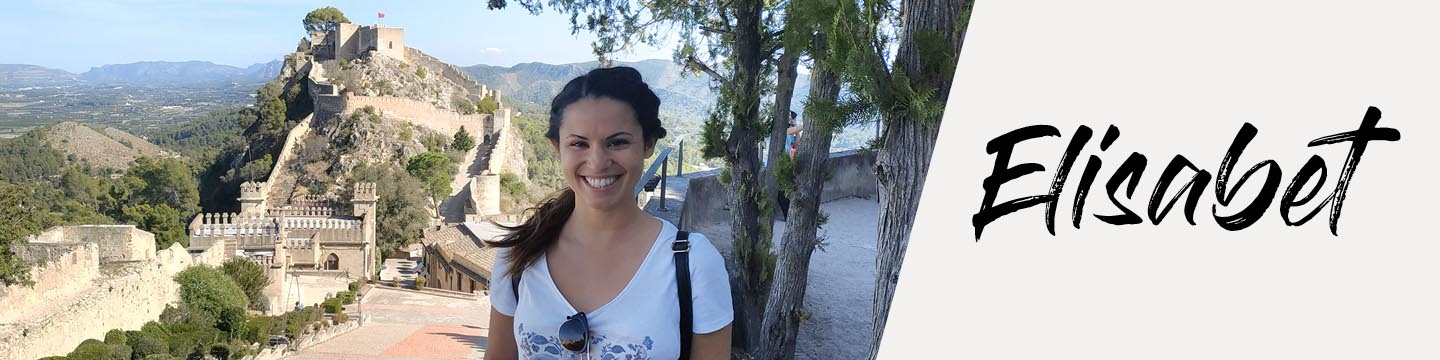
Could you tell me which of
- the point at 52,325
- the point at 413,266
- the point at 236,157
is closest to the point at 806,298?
the point at 52,325

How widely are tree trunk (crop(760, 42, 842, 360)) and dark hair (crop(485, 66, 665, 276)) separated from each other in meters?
3.84

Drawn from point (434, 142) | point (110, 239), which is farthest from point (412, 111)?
point (110, 239)

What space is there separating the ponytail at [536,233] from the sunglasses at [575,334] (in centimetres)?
16

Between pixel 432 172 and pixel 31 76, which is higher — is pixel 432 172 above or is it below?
below

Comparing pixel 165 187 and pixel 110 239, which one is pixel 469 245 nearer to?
pixel 110 239

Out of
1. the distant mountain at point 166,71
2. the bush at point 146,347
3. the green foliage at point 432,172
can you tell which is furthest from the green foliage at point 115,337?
the distant mountain at point 166,71

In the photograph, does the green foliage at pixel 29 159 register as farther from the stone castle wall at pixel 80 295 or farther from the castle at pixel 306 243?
the stone castle wall at pixel 80 295

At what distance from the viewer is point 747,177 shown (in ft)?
20.6

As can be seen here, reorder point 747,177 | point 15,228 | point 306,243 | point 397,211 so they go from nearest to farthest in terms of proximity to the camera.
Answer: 1. point 747,177
2. point 15,228
3. point 306,243
4. point 397,211

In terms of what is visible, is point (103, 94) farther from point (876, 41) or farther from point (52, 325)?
point (876, 41)

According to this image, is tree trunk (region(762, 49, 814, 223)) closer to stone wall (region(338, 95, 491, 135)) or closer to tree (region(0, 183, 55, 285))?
tree (region(0, 183, 55, 285))

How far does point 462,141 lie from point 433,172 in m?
4.24

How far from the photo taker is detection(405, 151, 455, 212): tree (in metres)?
36.7

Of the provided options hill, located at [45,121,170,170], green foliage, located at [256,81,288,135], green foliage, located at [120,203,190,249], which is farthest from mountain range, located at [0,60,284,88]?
green foliage, located at [120,203,190,249]
